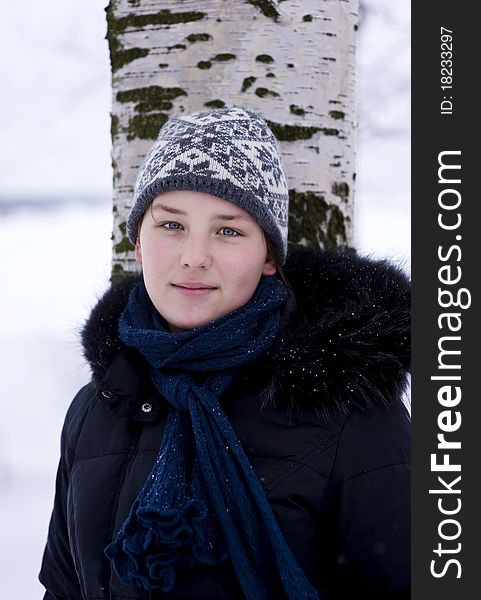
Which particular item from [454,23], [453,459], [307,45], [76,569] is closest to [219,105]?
[307,45]

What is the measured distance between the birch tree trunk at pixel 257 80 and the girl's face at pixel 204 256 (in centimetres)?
65

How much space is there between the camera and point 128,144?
2.64m

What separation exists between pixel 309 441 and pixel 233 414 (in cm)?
22

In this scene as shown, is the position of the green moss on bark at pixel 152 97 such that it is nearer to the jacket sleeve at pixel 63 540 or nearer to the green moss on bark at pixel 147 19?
the green moss on bark at pixel 147 19

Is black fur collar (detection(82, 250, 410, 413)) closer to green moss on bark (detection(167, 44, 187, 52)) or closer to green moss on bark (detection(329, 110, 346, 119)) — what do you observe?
green moss on bark (detection(329, 110, 346, 119))

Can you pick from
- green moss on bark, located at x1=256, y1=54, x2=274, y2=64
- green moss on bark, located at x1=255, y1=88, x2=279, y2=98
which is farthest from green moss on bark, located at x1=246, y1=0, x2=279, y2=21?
green moss on bark, located at x1=255, y1=88, x2=279, y2=98

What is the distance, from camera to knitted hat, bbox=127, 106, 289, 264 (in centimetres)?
195

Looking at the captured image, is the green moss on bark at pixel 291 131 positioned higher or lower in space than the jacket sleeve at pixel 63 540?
higher

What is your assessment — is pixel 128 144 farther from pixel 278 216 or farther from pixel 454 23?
pixel 454 23

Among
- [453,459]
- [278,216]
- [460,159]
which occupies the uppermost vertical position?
[460,159]

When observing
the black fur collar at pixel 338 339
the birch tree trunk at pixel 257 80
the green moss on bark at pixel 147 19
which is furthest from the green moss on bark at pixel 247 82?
the black fur collar at pixel 338 339

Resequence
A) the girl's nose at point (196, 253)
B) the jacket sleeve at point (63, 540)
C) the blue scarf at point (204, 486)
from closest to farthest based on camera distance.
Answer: the blue scarf at point (204, 486) < the girl's nose at point (196, 253) < the jacket sleeve at point (63, 540)

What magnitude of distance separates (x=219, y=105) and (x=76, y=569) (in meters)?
1.56

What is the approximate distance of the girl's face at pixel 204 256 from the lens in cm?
193
